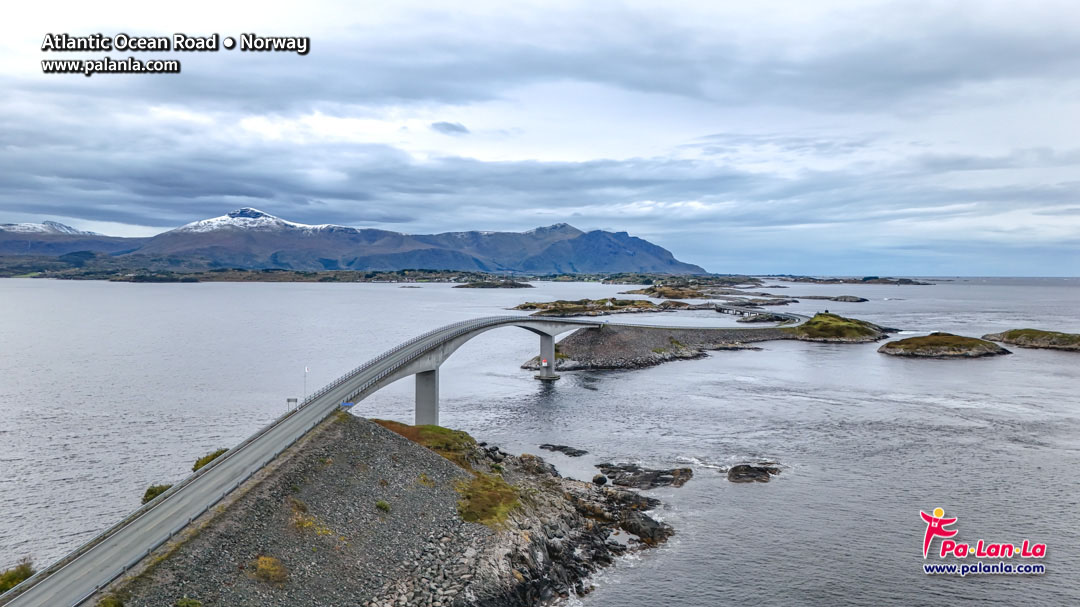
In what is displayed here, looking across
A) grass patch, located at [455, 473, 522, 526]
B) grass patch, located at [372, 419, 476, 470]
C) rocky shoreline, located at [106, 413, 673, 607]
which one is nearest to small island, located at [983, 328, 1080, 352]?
rocky shoreline, located at [106, 413, 673, 607]

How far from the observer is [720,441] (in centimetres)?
7231

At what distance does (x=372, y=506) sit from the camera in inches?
1644

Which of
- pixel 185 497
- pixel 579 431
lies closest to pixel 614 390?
pixel 579 431

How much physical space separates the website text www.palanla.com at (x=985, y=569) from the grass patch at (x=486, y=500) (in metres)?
27.6

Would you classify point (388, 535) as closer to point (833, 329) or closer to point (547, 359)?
point (547, 359)

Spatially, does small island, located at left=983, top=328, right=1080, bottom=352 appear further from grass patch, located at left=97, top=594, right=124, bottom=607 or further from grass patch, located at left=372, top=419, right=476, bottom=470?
grass patch, located at left=97, top=594, right=124, bottom=607

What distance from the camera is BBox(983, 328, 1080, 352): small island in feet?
496

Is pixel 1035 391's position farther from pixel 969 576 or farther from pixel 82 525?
pixel 82 525

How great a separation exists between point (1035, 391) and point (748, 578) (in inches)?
3352

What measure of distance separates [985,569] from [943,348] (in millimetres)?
113929

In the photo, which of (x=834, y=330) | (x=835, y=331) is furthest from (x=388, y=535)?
(x=834, y=330)

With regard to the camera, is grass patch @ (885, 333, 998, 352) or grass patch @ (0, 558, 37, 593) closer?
grass patch @ (0, 558, 37, 593)

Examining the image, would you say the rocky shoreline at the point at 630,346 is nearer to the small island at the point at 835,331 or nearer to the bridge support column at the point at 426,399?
the small island at the point at 835,331

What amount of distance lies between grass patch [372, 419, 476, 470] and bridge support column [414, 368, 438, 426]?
527 inches
